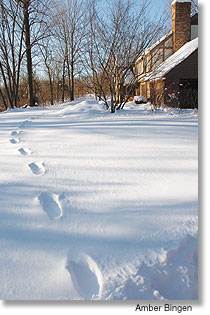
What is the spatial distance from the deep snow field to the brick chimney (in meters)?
13.6

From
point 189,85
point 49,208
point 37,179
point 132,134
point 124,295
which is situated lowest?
point 124,295

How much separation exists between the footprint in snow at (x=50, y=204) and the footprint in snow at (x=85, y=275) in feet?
1.52

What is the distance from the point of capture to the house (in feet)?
35.7

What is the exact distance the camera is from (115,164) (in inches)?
101

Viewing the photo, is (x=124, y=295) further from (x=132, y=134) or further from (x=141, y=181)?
(x=132, y=134)

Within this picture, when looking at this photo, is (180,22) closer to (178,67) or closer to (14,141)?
(178,67)

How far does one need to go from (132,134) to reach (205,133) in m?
1.61

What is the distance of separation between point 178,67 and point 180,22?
338 centimetres

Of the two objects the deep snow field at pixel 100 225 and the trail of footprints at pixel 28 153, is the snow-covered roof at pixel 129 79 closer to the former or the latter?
the trail of footprints at pixel 28 153

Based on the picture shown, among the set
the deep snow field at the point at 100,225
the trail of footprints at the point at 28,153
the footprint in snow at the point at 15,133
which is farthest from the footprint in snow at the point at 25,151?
the footprint in snow at the point at 15,133

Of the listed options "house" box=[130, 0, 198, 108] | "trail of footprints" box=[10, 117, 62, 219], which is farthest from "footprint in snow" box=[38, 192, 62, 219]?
"house" box=[130, 0, 198, 108]

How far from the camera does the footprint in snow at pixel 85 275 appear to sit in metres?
1.16
